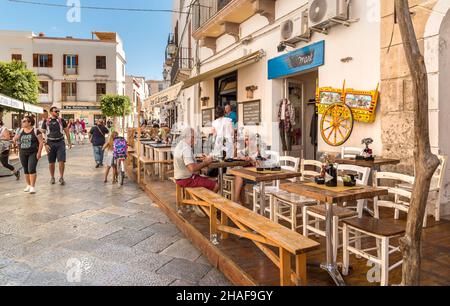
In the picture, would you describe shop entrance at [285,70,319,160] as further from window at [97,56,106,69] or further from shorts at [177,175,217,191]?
window at [97,56,106,69]

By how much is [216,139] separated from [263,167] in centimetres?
238

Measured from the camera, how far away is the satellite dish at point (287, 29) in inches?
278

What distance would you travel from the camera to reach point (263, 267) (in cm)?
284

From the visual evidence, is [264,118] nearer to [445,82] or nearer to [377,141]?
[377,141]

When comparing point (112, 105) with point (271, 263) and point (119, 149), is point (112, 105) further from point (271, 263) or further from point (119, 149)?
point (271, 263)

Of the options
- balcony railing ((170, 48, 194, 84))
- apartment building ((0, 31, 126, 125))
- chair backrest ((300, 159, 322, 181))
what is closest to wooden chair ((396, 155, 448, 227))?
chair backrest ((300, 159, 322, 181))

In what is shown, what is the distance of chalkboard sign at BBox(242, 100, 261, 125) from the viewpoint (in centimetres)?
849

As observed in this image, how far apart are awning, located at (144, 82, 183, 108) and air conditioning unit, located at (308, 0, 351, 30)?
12.8 ft

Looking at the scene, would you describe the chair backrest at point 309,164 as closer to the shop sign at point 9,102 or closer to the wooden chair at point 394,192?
the wooden chair at point 394,192

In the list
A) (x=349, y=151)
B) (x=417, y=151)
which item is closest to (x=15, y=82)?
(x=349, y=151)

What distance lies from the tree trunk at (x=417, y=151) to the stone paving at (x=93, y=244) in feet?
4.90

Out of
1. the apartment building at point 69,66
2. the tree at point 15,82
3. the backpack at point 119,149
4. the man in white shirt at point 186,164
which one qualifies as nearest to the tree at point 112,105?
the apartment building at point 69,66
